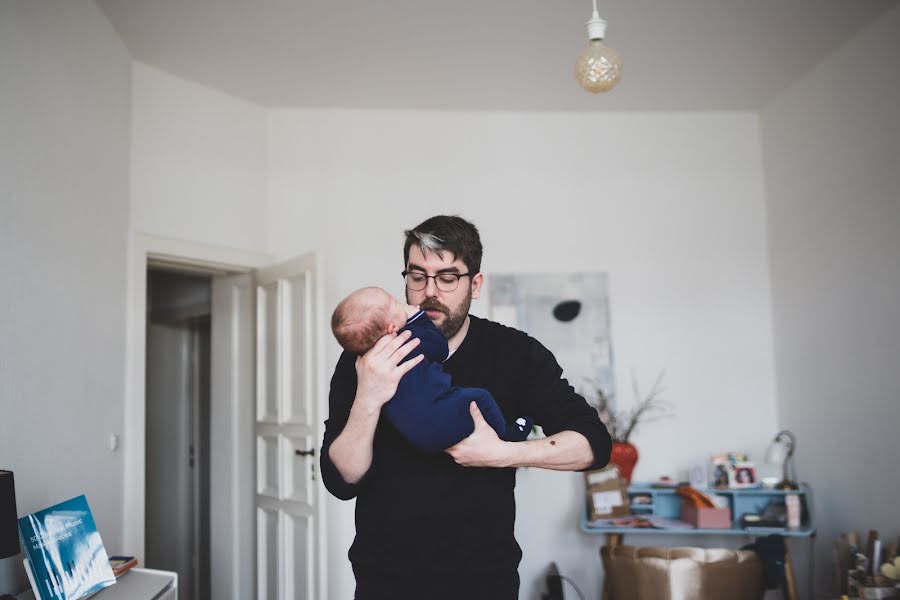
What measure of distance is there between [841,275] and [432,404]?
305 cm

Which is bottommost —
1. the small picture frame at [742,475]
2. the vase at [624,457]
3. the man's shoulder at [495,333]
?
the small picture frame at [742,475]

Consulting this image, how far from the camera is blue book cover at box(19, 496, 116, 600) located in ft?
6.86

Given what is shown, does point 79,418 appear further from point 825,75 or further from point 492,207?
point 825,75

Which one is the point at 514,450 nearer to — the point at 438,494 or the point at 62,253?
the point at 438,494

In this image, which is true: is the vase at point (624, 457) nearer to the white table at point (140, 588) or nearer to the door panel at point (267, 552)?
the door panel at point (267, 552)

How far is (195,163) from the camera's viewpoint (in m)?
3.88

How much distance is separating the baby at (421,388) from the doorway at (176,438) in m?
4.00

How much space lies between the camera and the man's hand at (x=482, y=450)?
1.33 m

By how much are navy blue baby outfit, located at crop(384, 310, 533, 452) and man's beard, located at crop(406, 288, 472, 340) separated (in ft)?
0.21

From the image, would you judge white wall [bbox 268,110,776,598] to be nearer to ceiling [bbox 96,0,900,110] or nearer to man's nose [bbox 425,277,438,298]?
ceiling [bbox 96,0,900,110]

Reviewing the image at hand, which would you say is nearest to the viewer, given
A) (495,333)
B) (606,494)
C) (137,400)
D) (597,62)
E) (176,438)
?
(495,333)

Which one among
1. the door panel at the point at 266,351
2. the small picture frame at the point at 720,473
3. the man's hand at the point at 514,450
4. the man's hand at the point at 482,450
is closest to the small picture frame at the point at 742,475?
the small picture frame at the point at 720,473

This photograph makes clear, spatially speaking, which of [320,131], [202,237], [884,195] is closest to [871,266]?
[884,195]

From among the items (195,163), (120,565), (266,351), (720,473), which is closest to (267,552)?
→ (266,351)
